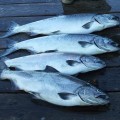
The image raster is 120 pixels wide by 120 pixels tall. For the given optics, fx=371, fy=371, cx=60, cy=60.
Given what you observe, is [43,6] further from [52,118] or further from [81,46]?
[52,118]

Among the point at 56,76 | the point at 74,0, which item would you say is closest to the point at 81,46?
the point at 56,76

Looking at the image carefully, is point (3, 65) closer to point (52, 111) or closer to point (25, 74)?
point (25, 74)

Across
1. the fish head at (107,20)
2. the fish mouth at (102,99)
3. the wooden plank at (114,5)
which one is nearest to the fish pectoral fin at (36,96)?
the fish mouth at (102,99)

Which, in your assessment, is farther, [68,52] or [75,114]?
[68,52]

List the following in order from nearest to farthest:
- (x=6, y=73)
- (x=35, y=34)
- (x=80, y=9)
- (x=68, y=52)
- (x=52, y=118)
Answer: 1. (x=52, y=118)
2. (x=6, y=73)
3. (x=68, y=52)
4. (x=35, y=34)
5. (x=80, y=9)

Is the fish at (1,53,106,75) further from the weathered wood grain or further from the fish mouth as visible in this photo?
the fish mouth

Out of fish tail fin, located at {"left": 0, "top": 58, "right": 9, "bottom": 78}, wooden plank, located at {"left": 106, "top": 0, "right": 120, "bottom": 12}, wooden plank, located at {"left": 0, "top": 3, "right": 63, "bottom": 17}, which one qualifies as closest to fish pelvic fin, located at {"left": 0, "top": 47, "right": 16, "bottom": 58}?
fish tail fin, located at {"left": 0, "top": 58, "right": 9, "bottom": 78}
